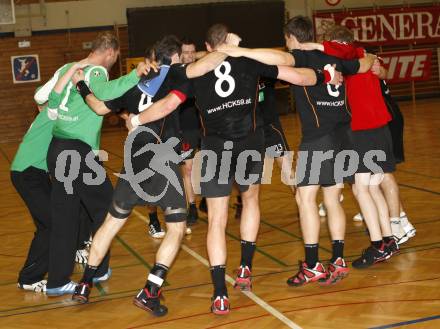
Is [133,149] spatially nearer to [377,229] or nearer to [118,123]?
[377,229]

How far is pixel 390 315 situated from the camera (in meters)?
5.20

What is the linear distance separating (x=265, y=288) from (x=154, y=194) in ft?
4.30

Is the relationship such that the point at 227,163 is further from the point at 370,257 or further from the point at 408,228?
the point at 408,228

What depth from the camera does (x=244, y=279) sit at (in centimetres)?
598

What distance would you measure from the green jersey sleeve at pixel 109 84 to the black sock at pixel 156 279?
4.46ft

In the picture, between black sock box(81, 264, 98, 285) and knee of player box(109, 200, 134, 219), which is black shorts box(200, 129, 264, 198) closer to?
knee of player box(109, 200, 134, 219)

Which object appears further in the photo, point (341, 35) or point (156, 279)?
point (341, 35)

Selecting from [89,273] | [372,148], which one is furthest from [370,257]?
[89,273]

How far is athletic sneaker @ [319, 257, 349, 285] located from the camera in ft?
19.9

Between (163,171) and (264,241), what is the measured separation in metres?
2.53

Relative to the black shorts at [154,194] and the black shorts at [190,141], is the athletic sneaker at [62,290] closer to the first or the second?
the black shorts at [154,194]

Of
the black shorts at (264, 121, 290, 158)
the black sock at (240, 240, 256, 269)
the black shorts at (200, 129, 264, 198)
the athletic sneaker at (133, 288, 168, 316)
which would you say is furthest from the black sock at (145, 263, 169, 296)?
the black shorts at (264, 121, 290, 158)

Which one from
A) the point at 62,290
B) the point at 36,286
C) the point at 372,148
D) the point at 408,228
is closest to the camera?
the point at 62,290

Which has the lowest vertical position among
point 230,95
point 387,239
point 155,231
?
point 155,231
